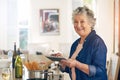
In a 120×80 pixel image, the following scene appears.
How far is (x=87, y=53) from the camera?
202 cm

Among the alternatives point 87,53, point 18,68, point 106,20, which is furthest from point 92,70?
point 106,20

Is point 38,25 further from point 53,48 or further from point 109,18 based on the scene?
point 109,18

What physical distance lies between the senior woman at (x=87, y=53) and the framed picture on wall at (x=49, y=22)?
4.30 m

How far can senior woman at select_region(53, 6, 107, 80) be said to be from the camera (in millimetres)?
1917

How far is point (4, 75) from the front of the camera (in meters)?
2.48

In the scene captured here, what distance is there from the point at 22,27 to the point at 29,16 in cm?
33

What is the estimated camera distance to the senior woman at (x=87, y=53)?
192cm

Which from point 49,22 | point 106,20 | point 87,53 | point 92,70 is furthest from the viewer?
point 49,22

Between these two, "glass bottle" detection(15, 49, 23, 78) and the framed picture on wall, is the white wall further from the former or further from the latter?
"glass bottle" detection(15, 49, 23, 78)

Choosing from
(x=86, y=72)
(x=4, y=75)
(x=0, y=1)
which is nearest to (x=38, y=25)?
(x=0, y=1)

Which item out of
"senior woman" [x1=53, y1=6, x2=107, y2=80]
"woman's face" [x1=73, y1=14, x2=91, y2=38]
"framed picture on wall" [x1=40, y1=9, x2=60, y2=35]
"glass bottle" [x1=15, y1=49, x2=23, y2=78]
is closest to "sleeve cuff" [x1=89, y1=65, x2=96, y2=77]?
"senior woman" [x1=53, y1=6, x2=107, y2=80]

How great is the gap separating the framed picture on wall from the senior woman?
4.30 meters

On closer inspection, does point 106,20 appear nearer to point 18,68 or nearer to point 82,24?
point 18,68

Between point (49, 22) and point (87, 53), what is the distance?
457cm
